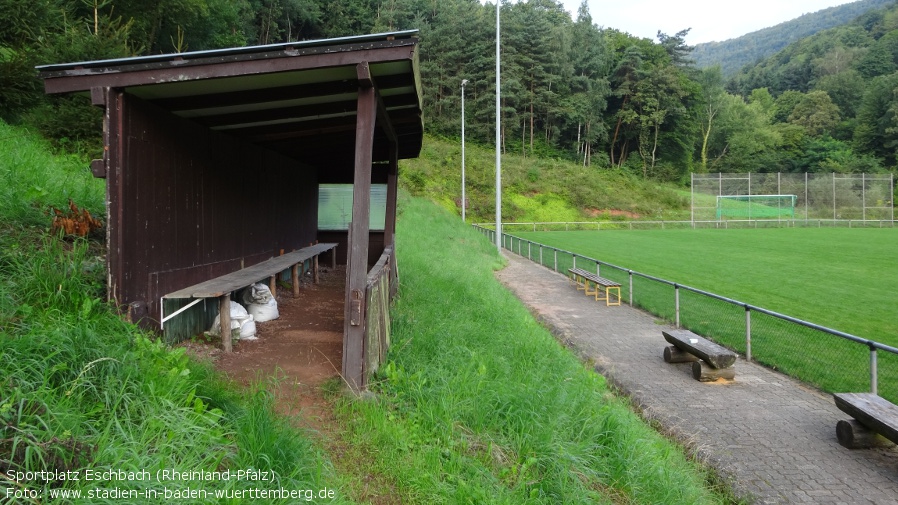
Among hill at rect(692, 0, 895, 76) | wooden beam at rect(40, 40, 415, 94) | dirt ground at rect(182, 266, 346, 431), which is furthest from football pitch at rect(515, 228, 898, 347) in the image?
hill at rect(692, 0, 895, 76)

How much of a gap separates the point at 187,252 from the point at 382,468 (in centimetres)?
364

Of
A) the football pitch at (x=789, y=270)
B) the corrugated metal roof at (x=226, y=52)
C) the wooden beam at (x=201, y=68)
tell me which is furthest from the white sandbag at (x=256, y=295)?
the football pitch at (x=789, y=270)

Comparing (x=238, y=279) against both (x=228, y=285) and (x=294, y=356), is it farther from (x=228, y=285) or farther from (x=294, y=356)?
(x=294, y=356)

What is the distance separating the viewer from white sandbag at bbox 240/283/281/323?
6.64m

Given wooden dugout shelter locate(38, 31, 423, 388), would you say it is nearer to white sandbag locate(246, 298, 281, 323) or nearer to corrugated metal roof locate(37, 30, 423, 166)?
corrugated metal roof locate(37, 30, 423, 166)

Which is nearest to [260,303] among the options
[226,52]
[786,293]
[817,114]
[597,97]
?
[226,52]

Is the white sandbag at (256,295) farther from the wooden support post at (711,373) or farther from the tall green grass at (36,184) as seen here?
the wooden support post at (711,373)

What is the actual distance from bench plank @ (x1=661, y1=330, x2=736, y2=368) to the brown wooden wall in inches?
233

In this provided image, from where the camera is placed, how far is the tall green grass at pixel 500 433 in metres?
3.48

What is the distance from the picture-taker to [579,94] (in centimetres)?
6438

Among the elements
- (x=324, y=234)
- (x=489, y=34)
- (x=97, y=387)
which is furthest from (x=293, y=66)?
(x=489, y=34)

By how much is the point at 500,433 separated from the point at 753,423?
3114 millimetres

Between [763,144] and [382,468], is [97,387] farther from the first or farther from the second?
[763,144]

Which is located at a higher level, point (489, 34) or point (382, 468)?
point (489, 34)
